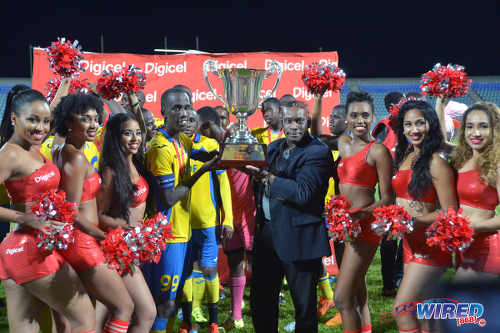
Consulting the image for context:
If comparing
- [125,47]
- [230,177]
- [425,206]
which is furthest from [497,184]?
[125,47]

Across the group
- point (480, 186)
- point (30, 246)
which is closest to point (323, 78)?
point (480, 186)

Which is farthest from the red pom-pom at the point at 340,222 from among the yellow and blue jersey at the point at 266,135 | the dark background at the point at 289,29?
the dark background at the point at 289,29

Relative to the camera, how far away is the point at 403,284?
3.79 m

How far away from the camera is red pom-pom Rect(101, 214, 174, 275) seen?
3.54 meters

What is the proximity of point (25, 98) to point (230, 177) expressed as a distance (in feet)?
11.4

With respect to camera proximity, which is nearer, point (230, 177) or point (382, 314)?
point (382, 314)

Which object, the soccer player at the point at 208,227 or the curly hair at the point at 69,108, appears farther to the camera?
the soccer player at the point at 208,227

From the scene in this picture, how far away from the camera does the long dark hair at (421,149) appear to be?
12.6ft

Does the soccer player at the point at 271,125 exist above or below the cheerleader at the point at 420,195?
above

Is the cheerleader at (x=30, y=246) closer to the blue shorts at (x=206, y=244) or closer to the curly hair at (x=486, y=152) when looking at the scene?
the blue shorts at (x=206, y=244)

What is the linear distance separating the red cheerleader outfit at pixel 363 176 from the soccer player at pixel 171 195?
3.62 feet

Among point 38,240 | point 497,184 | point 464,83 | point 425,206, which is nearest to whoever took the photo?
point 38,240

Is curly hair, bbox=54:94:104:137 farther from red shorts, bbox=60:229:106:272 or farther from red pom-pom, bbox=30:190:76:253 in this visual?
red shorts, bbox=60:229:106:272

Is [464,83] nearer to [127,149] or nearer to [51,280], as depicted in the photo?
[127,149]
